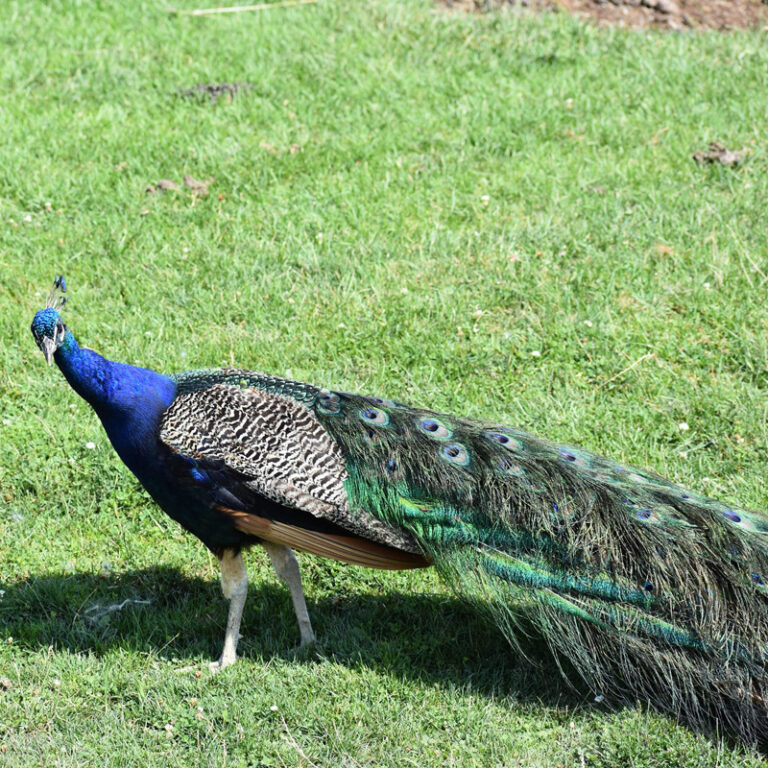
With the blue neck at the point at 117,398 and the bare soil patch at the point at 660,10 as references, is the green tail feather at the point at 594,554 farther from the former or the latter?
the bare soil patch at the point at 660,10

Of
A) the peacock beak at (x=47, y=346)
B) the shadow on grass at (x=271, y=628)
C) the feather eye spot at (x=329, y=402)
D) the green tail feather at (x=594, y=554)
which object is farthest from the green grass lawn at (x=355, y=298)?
the peacock beak at (x=47, y=346)

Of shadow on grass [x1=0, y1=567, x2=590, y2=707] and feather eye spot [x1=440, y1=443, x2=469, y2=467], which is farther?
shadow on grass [x1=0, y1=567, x2=590, y2=707]

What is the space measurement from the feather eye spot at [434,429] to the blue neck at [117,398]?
0.93 m

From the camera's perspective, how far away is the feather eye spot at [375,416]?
12.9ft

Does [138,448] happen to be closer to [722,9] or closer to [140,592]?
[140,592]

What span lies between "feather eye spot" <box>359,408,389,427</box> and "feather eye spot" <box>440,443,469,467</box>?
241 millimetres

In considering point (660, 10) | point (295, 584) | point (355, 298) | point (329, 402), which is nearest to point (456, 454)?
point (329, 402)

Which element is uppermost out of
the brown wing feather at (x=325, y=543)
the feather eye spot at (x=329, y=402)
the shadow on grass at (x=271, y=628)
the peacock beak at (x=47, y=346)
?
the peacock beak at (x=47, y=346)

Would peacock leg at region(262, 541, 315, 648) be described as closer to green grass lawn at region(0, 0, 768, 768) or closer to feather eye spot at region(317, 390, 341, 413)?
green grass lawn at region(0, 0, 768, 768)

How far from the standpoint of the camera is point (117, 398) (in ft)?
12.7

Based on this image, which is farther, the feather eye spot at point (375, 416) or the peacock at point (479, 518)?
the feather eye spot at point (375, 416)

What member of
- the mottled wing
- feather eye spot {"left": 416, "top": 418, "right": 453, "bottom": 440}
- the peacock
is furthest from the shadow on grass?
feather eye spot {"left": 416, "top": 418, "right": 453, "bottom": 440}

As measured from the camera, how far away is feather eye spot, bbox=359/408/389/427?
3.92 metres

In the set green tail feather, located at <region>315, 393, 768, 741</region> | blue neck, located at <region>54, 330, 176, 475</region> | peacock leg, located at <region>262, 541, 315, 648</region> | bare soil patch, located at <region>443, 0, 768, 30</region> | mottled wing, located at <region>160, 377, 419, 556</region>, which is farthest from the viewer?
bare soil patch, located at <region>443, 0, 768, 30</region>
